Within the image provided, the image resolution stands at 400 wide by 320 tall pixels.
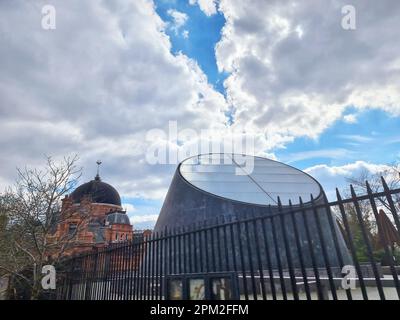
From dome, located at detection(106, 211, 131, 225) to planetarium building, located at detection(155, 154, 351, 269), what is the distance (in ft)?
99.8

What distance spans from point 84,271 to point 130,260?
103 inches

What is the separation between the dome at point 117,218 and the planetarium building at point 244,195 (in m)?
30.4

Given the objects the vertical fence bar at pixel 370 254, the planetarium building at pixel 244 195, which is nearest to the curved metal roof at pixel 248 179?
the planetarium building at pixel 244 195

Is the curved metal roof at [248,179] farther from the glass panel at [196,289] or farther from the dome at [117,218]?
the dome at [117,218]

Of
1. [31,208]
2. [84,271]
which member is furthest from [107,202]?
[84,271]

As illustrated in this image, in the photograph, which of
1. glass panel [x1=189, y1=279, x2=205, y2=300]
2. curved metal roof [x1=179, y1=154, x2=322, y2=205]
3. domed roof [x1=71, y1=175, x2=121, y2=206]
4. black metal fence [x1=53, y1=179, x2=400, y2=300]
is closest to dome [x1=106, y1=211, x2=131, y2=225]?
domed roof [x1=71, y1=175, x2=121, y2=206]

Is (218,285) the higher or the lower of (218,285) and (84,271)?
the lower

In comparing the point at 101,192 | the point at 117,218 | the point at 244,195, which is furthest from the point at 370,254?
the point at 101,192

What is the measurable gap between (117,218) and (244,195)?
36.8m

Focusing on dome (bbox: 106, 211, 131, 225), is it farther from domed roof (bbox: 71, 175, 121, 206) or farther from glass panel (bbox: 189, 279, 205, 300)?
glass panel (bbox: 189, 279, 205, 300)

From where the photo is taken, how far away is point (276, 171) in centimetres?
1966

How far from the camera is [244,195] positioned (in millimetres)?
15641

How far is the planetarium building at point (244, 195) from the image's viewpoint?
13992mm
